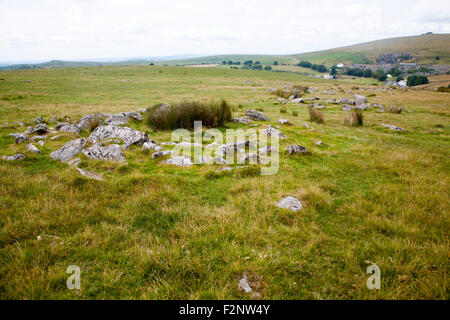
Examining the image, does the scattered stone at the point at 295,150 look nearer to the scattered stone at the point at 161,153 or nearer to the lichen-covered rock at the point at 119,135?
the scattered stone at the point at 161,153

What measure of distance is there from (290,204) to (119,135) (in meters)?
8.34

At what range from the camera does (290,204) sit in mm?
5422

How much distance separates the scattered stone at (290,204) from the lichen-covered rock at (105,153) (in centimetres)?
594

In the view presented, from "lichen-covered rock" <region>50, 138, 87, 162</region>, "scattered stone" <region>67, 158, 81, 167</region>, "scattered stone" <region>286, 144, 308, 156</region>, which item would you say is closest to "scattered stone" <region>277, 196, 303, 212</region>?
"scattered stone" <region>286, 144, 308, 156</region>

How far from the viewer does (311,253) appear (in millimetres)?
3877

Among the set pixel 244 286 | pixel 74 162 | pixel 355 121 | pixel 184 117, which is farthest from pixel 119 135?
pixel 355 121

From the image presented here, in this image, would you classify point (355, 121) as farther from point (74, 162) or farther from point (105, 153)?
point (74, 162)

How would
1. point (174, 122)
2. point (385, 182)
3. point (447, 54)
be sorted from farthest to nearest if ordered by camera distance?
point (447, 54) < point (174, 122) < point (385, 182)

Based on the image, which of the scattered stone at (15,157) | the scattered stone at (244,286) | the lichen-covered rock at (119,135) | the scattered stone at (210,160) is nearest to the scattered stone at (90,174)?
the scattered stone at (15,157)

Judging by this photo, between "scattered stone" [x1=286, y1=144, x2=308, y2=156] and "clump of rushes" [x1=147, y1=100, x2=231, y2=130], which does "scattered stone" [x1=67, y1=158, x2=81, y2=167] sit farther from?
"scattered stone" [x1=286, y1=144, x2=308, y2=156]

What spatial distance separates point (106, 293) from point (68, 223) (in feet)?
6.90

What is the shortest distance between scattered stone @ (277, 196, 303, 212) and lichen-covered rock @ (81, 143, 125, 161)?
19.5ft

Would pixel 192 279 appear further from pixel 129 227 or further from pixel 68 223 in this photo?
pixel 68 223
